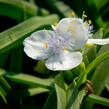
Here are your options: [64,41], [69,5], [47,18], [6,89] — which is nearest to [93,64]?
[64,41]

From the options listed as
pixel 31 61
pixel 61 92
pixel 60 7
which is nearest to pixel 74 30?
pixel 61 92

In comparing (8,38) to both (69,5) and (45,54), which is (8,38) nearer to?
(45,54)

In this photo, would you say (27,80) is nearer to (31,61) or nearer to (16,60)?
(16,60)

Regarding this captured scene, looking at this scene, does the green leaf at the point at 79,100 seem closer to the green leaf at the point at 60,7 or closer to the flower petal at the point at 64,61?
the flower petal at the point at 64,61

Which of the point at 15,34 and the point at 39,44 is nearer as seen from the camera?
the point at 39,44

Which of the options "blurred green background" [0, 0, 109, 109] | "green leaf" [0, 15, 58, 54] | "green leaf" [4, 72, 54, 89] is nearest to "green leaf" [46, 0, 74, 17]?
"blurred green background" [0, 0, 109, 109]

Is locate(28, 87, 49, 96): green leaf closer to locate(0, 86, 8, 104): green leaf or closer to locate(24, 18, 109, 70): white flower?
locate(0, 86, 8, 104): green leaf

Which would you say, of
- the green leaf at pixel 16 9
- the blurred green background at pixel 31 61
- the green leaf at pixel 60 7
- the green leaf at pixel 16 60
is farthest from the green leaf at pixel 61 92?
the green leaf at pixel 60 7
